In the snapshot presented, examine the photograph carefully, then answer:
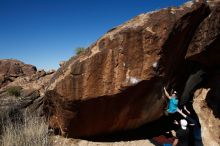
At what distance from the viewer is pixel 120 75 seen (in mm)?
6723

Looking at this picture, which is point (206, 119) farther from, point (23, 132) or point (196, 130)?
point (23, 132)

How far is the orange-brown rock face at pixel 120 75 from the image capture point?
6.71 m

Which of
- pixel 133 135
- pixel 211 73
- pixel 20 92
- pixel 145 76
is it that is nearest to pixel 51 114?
pixel 133 135

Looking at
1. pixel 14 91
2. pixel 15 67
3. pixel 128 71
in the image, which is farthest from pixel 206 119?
pixel 15 67

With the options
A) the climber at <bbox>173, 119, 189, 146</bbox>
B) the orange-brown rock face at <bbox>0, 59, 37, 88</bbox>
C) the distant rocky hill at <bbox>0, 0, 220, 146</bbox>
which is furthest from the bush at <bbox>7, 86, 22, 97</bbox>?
the orange-brown rock face at <bbox>0, 59, 37, 88</bbox>

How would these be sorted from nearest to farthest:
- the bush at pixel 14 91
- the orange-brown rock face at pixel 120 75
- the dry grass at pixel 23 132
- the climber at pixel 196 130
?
the dry grass at pixel 23 132 < the orange-brown rock face at pixel 120 75 < the climber at pixel 196 130 < the bush at pixel 14 91

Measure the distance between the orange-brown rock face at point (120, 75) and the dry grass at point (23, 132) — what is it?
2.26 feet

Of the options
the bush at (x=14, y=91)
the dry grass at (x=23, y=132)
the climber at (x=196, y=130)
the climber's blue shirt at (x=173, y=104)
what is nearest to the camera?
the dry grass at (x=23, y=132)

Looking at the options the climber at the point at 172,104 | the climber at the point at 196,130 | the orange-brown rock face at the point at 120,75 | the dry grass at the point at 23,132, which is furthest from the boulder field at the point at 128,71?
the dry grass at the point at 23,132

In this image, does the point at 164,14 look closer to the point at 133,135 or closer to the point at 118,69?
the point at 118,69

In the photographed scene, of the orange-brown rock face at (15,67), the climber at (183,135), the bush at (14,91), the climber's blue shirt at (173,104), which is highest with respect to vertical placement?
the orange-brown rock face at (15,67)

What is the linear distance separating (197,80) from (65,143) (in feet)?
13.8

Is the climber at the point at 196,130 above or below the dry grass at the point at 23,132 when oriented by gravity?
below

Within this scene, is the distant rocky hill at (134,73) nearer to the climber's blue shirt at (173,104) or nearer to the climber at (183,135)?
the climber's blue shirt at (173,104)
